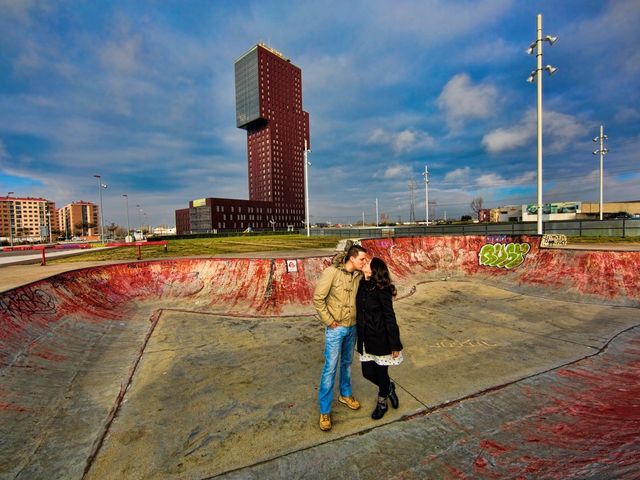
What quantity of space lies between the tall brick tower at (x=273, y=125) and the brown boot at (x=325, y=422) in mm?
134204

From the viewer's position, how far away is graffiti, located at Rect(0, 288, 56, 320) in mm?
5602

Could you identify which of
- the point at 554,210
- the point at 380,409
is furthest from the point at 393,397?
the point at 554,210

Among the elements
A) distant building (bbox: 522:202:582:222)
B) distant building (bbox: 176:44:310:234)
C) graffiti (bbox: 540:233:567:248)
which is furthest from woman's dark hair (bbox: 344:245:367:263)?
distant building (bbox: 176:44:310:234)

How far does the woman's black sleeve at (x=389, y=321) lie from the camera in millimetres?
3273

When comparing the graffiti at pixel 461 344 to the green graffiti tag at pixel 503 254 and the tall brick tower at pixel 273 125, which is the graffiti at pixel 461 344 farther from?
the tall brick tower at pixel 273 125

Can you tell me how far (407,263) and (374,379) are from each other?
396 inches

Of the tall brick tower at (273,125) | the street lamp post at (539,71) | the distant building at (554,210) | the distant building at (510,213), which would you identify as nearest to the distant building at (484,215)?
the distant building at (510,213)

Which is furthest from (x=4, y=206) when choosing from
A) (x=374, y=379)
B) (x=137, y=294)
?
(x=374, y=379)

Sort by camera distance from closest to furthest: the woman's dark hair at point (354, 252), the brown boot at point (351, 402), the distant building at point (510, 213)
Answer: the woman's dark hair at point (354, 252) → the brown boot at point (351, 402) → the distant building at point (510, 213)

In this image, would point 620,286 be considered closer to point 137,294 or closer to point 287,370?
point 287,370

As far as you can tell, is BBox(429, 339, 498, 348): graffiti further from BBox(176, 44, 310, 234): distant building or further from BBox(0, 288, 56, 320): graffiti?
BBox(176, 44, 310, 234): distant building

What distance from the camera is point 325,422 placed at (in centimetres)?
335

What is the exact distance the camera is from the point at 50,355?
505 cm

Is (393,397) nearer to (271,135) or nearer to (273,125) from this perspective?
(271,135)
